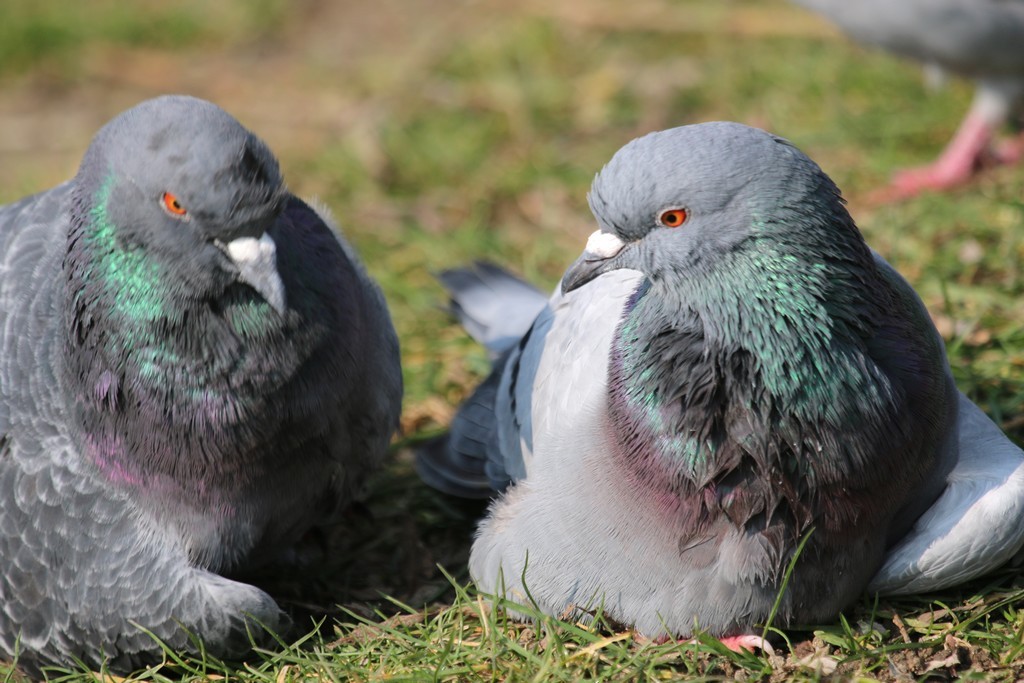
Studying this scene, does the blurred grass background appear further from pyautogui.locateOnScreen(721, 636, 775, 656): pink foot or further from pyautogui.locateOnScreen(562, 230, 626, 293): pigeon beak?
pyautogui.locateOnScreen(562, 230, 626, 293): pigeon beak

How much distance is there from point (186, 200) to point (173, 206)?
0.27ft

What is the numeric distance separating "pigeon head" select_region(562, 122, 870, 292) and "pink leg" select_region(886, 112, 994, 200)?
3344 mm

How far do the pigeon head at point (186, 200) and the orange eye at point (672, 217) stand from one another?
1.07 meters

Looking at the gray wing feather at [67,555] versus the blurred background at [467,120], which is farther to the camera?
the blurred background at [467,120]

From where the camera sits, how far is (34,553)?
396 centimetres

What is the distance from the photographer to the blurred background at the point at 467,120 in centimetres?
520

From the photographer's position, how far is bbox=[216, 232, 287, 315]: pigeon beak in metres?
3.37

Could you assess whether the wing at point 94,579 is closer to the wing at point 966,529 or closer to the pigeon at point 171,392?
the pigeon at point 171,392

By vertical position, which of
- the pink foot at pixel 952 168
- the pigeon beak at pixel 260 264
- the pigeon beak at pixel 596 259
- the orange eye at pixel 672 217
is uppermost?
the pink foot at pixel 952 168

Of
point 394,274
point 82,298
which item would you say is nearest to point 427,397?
point 394,274

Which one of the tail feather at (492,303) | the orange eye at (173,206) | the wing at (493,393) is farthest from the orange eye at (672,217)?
the tail feather at (492,303)

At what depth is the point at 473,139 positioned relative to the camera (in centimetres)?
767

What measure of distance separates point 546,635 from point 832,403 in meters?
1.19

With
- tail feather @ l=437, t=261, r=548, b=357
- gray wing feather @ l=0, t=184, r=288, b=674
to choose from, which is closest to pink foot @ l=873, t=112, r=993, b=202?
tail feather @ l=437, t=261, r=548, b=357
